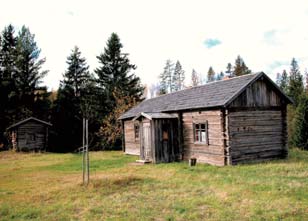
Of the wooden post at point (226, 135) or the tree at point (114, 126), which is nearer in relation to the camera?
the wooden post at point (226, 135)

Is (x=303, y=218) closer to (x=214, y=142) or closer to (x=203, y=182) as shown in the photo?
(x=203, y=182)

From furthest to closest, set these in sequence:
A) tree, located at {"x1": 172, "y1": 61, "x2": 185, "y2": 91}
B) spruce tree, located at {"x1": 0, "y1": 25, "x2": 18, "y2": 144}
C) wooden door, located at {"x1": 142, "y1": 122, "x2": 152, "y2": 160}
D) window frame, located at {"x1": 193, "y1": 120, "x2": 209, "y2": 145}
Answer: tree, located at {"x1": 172, "y1": 61, "x2": 185, "y2": 91} → spruce tree, located at {"x1": 0, "y1": 25, "x2": 18, "y2": 144} → wooden door, located at {"x1": 142, "y1": 122, "x2": 152, "y2": 160} → window frame, located at {"x1": 193, "y1": 120, "x2": 209, "y2": 145}

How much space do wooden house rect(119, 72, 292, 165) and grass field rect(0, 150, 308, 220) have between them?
2.79 metres

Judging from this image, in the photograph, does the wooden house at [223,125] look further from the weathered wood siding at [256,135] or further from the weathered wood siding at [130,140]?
the weathered wood siding at [130,140]

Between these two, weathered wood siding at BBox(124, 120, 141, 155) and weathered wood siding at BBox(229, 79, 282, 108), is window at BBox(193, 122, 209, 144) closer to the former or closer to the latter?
weathered wood siding at BBox(229, 79, 282, 108)

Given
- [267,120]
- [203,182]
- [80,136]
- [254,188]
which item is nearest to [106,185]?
[203,182]

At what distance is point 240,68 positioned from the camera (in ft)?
181

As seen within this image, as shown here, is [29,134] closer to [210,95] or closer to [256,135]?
→ [210,95]

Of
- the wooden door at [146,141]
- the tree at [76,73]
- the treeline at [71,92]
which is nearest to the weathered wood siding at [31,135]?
the treeline at [71,92]

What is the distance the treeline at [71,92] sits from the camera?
1314 inches

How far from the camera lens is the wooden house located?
1538cm

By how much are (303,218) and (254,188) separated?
9.91 feet

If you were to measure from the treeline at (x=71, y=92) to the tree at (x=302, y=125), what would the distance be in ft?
57.0

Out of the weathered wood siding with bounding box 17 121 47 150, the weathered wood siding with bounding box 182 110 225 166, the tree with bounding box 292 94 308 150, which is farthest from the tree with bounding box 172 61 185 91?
the weathered wood siding with bounding box 182 110 225 166
